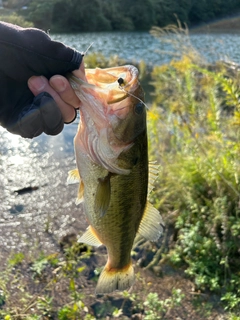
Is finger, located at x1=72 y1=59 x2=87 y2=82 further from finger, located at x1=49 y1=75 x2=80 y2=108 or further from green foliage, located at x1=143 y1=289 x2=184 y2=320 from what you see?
green foliage, located at x1=143 y1=289 x2=184 y2=320

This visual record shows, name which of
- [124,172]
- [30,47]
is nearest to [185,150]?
[124,172]

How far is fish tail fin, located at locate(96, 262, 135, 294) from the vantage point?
85.7 inches

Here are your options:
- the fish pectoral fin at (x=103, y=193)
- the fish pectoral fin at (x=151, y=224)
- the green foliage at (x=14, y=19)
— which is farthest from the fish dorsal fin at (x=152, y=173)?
the green foliage at (x=14, y=19)

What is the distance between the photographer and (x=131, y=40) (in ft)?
71.2

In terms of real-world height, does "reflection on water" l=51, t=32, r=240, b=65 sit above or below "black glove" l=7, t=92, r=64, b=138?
below

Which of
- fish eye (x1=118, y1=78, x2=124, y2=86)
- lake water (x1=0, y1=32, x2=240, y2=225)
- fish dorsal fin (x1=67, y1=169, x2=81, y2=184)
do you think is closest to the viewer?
fish eye (x1=118, y1=78, x2=124, y2=86)

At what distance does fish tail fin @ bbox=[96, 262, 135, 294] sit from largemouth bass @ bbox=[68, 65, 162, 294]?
0.46ft

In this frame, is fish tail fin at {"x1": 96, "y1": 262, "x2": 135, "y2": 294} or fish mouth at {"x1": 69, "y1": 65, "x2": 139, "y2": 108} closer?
fish mouth at {"x1": 69, "y1": 65, "x2": 139, "y2": 108}

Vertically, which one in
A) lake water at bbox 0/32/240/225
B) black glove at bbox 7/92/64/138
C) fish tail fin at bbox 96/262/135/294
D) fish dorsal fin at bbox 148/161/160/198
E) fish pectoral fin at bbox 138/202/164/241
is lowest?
lake water at bbox 0/32/240/225

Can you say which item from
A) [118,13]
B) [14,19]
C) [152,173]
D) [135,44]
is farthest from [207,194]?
[118,13]

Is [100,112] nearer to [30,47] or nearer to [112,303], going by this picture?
[30,47]

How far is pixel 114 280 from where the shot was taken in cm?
218

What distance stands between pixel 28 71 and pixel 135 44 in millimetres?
19115

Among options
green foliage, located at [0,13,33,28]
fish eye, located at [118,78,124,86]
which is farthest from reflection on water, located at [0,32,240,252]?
green foliage, located at [0,13,33,28]
